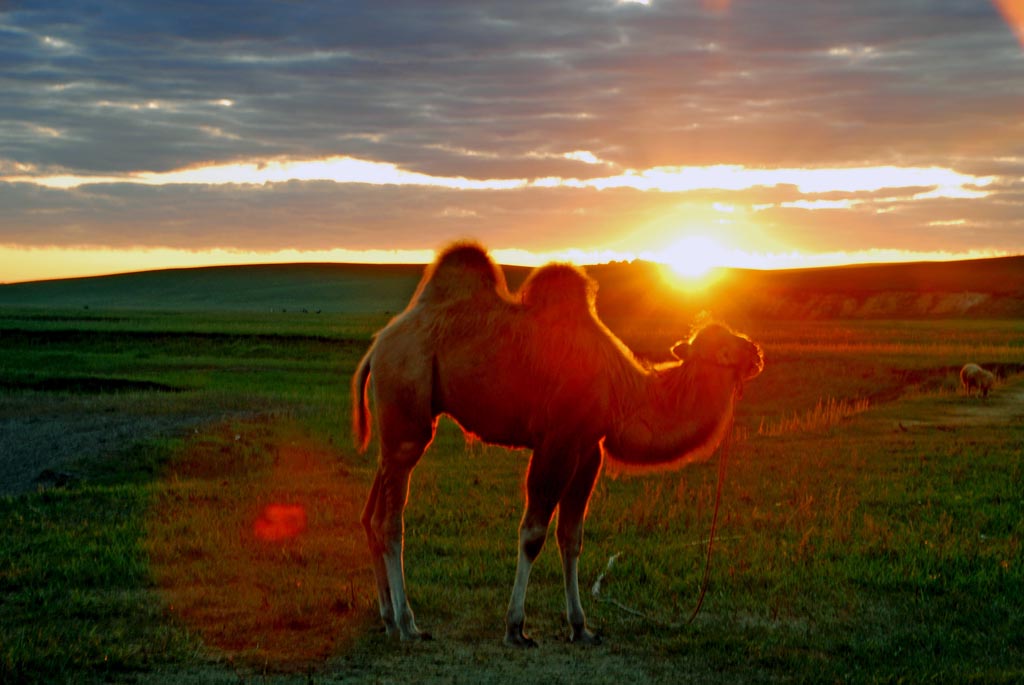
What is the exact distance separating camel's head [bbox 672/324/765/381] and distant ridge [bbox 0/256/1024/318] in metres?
66.6

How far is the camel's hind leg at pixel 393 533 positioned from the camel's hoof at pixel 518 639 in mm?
665

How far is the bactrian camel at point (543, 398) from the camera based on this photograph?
8.34 meters

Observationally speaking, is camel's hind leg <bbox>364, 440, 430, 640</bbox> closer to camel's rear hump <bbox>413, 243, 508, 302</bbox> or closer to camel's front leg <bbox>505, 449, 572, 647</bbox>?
camel's front leg <bbox>505, 449, 572, 647</bbox>

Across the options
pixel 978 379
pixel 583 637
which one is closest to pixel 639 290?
pixel 978 379

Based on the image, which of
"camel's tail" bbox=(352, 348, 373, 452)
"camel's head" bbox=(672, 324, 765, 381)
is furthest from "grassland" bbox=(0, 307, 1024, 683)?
"camel's head" bbox=(672, 324, 765, 381)

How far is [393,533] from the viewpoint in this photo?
8.64 meters

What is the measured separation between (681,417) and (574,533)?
1282 mm

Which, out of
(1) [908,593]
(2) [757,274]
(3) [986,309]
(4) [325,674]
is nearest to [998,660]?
(1) [908,593]

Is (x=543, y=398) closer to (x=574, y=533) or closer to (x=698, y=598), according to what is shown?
(x=574, y=533)

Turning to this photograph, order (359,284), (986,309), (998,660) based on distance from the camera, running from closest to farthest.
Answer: (998,660), (986,309), (359,284)

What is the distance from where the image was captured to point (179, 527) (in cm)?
1263

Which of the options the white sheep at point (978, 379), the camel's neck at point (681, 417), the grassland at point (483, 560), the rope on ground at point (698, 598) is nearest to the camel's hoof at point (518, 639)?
the grassland at point (483, 560)

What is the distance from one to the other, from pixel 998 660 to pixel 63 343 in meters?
52.2

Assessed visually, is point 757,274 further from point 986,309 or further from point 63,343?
point 63,343
